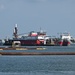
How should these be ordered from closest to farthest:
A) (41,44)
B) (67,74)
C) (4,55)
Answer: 1. (67,74)
2. (4,55)
3. (41,44)

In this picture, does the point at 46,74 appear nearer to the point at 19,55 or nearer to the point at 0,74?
the point at 0,74

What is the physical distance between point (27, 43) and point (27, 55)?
345 ft

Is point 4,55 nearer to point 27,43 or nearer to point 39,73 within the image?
point 39,73

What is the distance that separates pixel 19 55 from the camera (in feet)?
310

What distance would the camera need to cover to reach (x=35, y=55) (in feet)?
307

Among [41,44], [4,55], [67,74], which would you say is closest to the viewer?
[67,74]

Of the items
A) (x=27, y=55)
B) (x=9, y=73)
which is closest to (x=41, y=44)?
(x=27, y=55)

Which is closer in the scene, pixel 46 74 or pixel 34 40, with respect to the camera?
pixel 46 74

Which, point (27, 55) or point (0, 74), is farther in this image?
point (27, 55)

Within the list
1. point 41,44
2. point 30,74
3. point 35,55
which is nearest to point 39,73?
point 30,74

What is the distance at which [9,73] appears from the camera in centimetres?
5294

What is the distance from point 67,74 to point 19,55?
44.1 metres

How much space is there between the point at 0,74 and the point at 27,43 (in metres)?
148

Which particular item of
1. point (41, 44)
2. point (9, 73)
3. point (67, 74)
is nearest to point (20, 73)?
point (9, 73)
